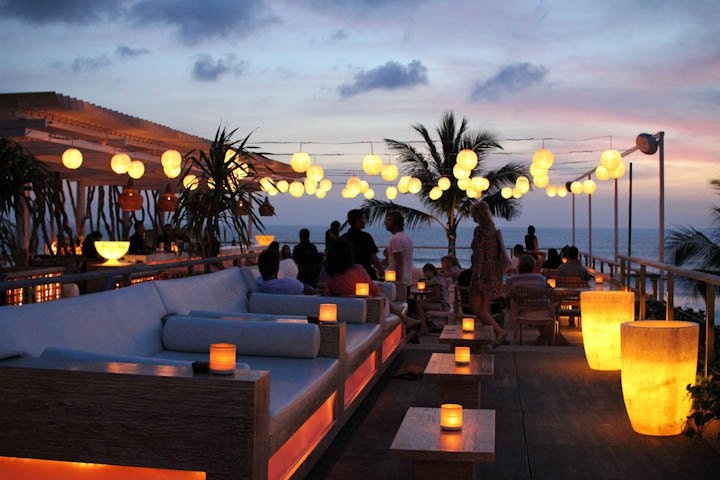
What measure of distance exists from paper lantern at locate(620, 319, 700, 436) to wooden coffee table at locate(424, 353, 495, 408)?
2.49ft

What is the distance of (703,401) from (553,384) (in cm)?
164

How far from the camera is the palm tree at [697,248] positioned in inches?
642

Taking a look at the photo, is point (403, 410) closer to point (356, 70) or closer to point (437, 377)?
point (437, 377)

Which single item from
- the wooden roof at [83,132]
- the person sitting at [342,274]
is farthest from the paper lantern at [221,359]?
the wooden roof at [83,132]

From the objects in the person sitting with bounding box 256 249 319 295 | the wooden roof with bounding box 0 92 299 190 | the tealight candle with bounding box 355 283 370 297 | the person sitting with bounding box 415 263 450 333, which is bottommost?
the person sitting with bounding box 415 263 450 333

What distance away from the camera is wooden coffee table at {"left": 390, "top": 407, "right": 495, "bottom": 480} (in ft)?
10.00

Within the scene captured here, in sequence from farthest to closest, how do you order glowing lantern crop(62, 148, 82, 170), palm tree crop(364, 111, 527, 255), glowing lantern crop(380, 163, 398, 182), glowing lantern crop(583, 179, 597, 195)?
palm tree crop(364, 111, 527, 255) < glowing lantern crop(583, 179, 597, 195) < glowing lantern crop(380, 163, 398, 182) < glowing lantern crop(62, 148, 82, 170)

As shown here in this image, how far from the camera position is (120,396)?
8.92ft

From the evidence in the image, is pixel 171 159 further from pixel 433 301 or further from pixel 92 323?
pixel 92 323

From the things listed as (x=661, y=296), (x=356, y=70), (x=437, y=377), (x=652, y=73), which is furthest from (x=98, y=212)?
(x=437, y=377)

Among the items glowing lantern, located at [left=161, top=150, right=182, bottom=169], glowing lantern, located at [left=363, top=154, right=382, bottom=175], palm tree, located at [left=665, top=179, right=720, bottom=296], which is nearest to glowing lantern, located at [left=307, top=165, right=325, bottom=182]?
glowing lantern, located at [left=363, top=154, right=382, bottom=175]

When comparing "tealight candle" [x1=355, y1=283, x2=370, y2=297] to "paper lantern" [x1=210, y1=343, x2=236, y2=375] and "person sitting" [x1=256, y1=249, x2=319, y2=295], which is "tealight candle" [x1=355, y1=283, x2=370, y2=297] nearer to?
"person sitting" [x1=256, y1=249, x2=319, y2=295]

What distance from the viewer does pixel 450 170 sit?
1903 cm

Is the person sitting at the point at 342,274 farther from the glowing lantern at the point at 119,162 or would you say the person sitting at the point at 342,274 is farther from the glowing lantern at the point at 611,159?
the glowing lantern at the point at 611,159
